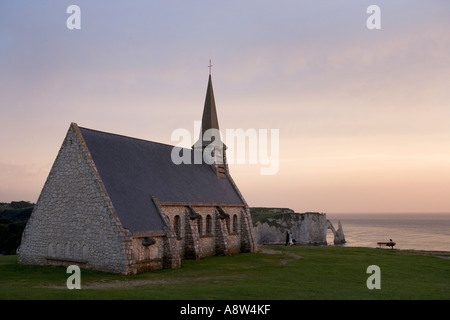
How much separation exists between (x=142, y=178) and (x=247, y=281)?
44.2 ft

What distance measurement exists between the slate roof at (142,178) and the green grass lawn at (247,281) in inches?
172

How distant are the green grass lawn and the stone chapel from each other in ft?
4.09

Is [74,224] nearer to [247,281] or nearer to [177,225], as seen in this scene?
[177,225]

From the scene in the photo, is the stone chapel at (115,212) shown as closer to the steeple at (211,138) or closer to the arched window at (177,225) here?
the arched window at (177,225)

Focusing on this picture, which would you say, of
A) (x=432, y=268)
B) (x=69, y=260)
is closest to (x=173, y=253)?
(x=69, y=260)

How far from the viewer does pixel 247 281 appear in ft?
72.4

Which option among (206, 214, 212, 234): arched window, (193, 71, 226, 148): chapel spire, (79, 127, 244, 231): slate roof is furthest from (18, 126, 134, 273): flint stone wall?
(193, 71, 226, 148): chapel spire

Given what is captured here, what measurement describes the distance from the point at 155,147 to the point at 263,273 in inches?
660

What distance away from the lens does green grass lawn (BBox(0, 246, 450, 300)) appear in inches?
662

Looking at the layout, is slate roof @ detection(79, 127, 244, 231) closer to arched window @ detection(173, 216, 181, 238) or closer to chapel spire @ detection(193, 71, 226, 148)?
arched window @ detection(173, 216, 181, 238)

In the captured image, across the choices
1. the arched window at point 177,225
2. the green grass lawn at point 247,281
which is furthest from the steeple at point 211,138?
the green grass lawn at point 247,281

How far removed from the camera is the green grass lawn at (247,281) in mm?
16812
